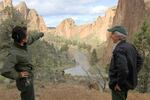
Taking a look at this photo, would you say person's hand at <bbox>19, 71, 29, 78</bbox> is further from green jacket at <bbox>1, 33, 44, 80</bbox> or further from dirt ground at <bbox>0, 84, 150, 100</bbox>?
dirt ground at <bbox>0, 84, 150, 100</bbox>

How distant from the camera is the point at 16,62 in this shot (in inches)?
247

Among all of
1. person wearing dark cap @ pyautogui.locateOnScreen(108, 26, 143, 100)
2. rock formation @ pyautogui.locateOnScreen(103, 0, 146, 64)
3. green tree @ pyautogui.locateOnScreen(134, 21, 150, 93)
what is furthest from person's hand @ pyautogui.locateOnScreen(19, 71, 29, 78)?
rock formation @ pyautogui.locateOnScreen(103, 0, 146, 64)

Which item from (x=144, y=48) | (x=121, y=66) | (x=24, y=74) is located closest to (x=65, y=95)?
(x=121, y=66)

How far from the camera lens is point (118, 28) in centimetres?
682

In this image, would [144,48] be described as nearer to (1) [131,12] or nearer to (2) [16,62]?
(2) [16,62]

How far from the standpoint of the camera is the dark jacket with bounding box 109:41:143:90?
6605mm

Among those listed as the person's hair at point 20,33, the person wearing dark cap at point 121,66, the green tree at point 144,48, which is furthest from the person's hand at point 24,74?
the green tree at point 144,48

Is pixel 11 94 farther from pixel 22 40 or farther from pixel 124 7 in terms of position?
pixel 124 7

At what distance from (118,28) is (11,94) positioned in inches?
197

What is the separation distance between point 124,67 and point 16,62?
1.61 meters

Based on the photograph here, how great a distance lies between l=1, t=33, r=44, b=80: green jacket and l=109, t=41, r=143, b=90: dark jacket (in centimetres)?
128

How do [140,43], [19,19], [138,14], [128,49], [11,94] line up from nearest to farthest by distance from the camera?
[128,49] → [11,94] → [19,19] → [140,43] → [138,14]

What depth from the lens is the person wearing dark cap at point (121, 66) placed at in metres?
6.62

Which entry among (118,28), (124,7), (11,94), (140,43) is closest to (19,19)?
(140,43)
